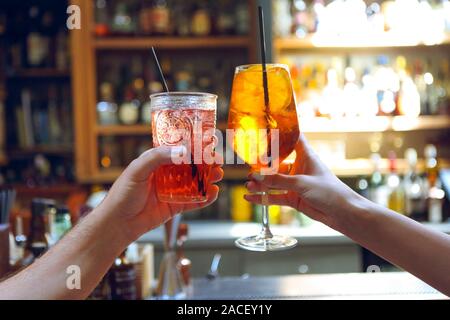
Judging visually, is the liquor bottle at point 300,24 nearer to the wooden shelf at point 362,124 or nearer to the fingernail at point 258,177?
the wooden shelf at point 362,124

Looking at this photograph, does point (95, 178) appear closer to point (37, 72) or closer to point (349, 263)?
point (37, 72)

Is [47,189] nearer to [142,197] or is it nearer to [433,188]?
[433,188]

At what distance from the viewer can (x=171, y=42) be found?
→ 308 cm

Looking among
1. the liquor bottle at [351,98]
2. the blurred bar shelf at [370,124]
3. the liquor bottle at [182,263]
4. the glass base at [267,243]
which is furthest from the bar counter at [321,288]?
the liquor bottle at [351,98]

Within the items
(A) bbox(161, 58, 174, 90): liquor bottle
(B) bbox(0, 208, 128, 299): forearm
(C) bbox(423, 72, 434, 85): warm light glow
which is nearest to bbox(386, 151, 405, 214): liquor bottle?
(C) bbox(423, 72, 434, 85): warm light glow

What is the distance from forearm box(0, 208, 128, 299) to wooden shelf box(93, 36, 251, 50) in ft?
7.58

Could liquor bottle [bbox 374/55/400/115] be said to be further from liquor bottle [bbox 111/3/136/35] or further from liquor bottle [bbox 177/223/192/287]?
liquor bottle [bbox 177/223/192/287]

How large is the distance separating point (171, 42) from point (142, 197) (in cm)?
230

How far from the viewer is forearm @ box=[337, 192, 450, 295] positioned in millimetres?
841

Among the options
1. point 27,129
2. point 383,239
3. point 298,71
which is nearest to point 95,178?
point 27,129

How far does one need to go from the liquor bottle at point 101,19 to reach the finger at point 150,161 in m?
2.43

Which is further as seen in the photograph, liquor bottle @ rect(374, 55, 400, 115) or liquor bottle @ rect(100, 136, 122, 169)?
liquor bottle @ rect(100, 136, 122, 169)

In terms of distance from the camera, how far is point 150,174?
0.86 meters
